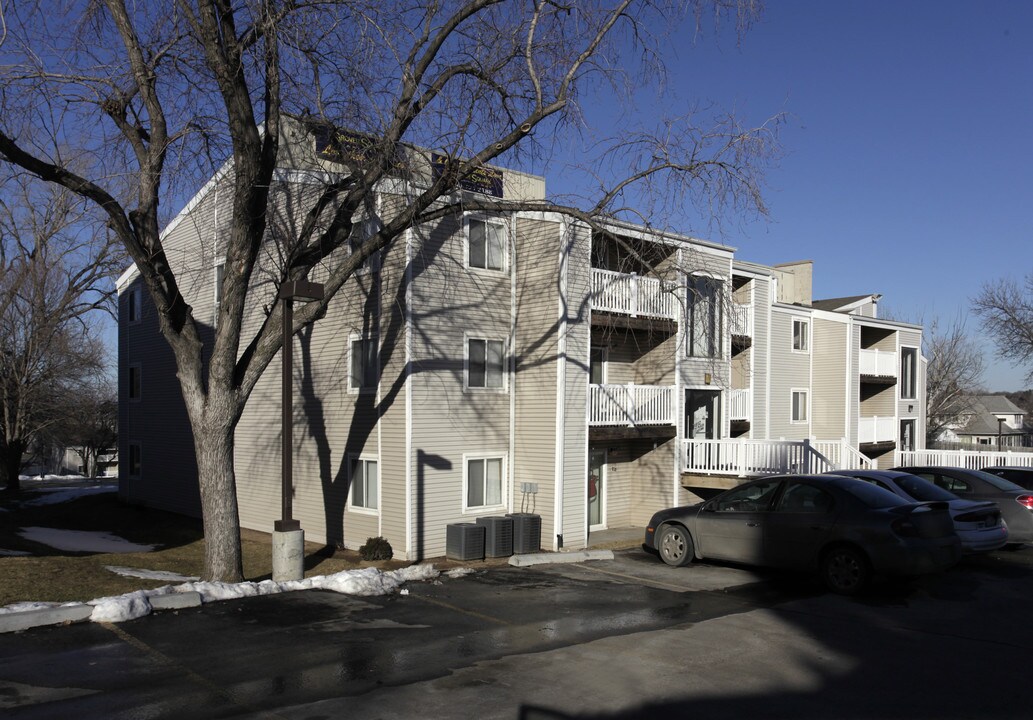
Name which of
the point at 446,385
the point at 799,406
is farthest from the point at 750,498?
the point at 799,406

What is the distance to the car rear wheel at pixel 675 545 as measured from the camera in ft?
44.4

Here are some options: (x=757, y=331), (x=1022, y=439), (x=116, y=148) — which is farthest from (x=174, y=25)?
(x=1022, y=439)

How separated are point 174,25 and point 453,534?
33.2 ft

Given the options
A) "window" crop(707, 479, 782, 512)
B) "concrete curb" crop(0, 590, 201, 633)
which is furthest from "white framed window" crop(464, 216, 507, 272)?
"concrete curb" crop(0, 590, 201, 633)

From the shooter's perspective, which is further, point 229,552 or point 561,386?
point 561,386

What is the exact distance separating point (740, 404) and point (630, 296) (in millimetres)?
A: 5212

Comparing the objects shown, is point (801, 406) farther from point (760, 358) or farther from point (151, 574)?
point (151, 574)

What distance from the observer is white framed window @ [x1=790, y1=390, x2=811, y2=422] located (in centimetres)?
2791

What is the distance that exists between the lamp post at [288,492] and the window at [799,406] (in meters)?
20.0

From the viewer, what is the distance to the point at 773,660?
7.93 metres

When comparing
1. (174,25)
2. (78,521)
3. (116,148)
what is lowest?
(78,521)

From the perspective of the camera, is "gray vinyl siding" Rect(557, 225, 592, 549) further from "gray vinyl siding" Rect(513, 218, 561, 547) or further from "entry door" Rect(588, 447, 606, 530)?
"entry door" Rect(588, 447, 606, 530)

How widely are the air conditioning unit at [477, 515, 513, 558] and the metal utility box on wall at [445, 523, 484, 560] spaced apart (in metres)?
0.17

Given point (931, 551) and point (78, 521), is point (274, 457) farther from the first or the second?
point (931, 551)
